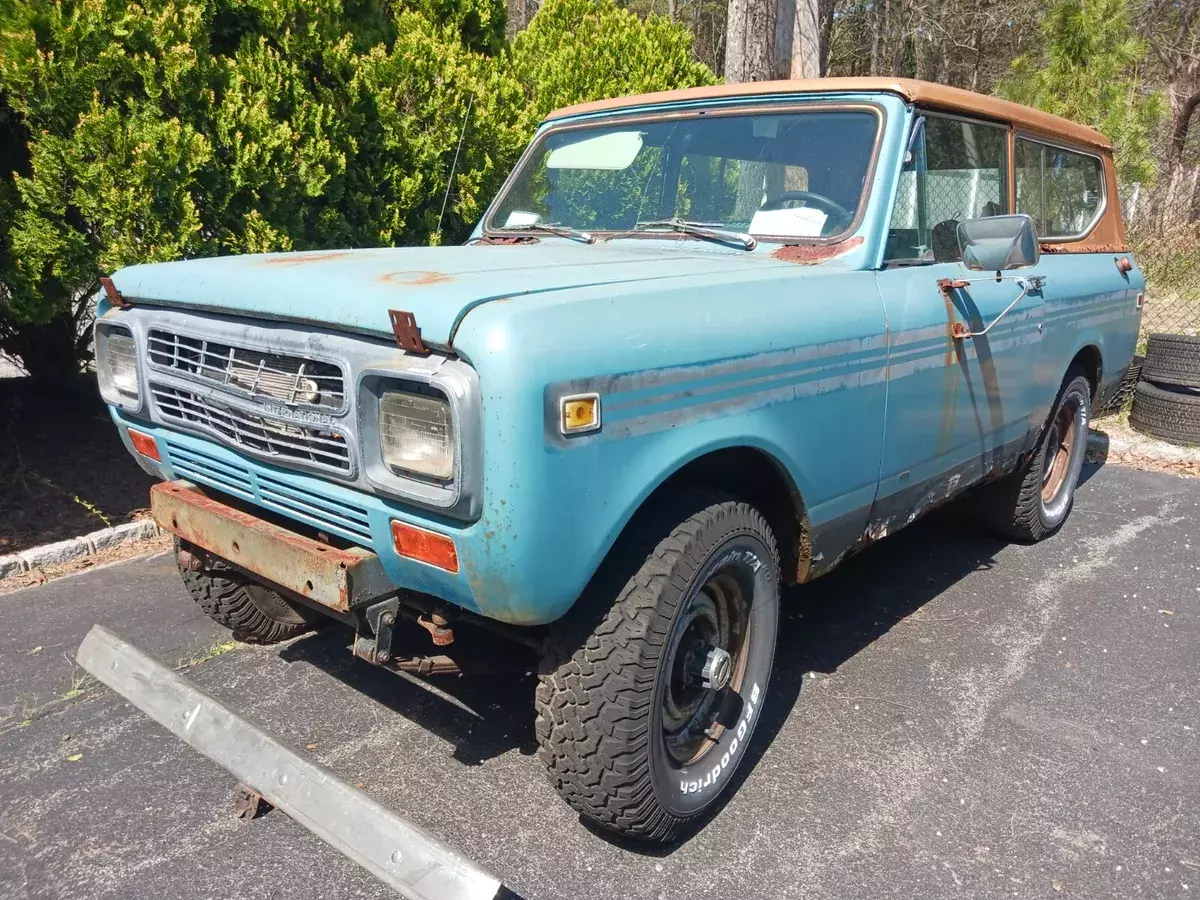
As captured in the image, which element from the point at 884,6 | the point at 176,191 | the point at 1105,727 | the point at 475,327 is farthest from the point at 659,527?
the point at 884,6

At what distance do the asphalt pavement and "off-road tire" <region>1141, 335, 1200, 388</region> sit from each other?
116 inches

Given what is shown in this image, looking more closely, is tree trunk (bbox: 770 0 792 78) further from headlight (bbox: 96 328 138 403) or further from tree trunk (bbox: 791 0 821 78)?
headlight (bbox: 96 328 138 403)

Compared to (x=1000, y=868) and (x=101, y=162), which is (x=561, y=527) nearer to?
(x=1000, y=868)

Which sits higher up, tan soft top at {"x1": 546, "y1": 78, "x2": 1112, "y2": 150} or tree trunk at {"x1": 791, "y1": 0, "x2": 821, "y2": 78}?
tree trunk at {"x1": 791, "y1": 0, "x2": 821, "y2": 78}

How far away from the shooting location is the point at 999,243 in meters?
3.06

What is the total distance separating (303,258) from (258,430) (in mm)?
714

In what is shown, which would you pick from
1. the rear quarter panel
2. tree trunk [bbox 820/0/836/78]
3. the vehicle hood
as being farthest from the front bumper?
tree trunk [bbox 820/0/836/78]

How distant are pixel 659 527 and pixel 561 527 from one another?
1.41 feet

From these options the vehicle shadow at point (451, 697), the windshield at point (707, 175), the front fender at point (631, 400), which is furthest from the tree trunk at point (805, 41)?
the vehicle shadow at point (451, 697)

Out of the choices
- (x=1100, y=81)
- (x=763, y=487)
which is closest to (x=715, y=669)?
(x=763, y=487)

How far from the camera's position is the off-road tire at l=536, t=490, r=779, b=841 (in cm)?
228

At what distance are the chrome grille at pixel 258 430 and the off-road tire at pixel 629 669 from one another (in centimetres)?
70

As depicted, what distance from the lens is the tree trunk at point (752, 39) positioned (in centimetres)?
801

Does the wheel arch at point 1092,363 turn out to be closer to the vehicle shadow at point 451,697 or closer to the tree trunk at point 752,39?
the vehicle shadow at point 451,697
